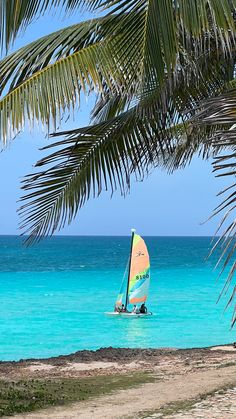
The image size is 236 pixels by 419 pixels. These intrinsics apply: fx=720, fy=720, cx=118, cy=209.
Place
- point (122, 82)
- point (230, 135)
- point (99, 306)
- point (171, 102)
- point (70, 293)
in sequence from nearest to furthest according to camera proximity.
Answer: point (230, 135), point (122, 82), point (171, 102), point (99, 306), point (70, 293)

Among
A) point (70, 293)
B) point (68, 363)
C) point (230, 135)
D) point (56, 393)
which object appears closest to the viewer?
point (230, 135)

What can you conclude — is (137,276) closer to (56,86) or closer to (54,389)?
(54,389)

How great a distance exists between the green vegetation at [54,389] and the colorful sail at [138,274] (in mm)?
18935

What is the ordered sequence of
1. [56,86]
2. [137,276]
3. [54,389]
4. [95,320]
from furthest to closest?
[95,320]
[137,276]
[54,389]
[56,86]

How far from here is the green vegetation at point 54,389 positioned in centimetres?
1018

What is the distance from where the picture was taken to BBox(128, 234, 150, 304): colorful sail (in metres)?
32.4

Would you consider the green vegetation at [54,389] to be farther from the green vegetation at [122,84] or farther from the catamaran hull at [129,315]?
the catamaran hull at [129,315]

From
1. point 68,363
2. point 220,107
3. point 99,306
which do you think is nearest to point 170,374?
point 68,363

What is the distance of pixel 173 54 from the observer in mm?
4547

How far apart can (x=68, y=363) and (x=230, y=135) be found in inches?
476

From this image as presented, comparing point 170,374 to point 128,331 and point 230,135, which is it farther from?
point 128,331

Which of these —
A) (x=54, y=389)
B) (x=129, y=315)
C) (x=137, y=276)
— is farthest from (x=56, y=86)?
(x=137, y=276)

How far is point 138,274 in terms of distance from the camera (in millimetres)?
32688

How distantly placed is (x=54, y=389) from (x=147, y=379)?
196cm
